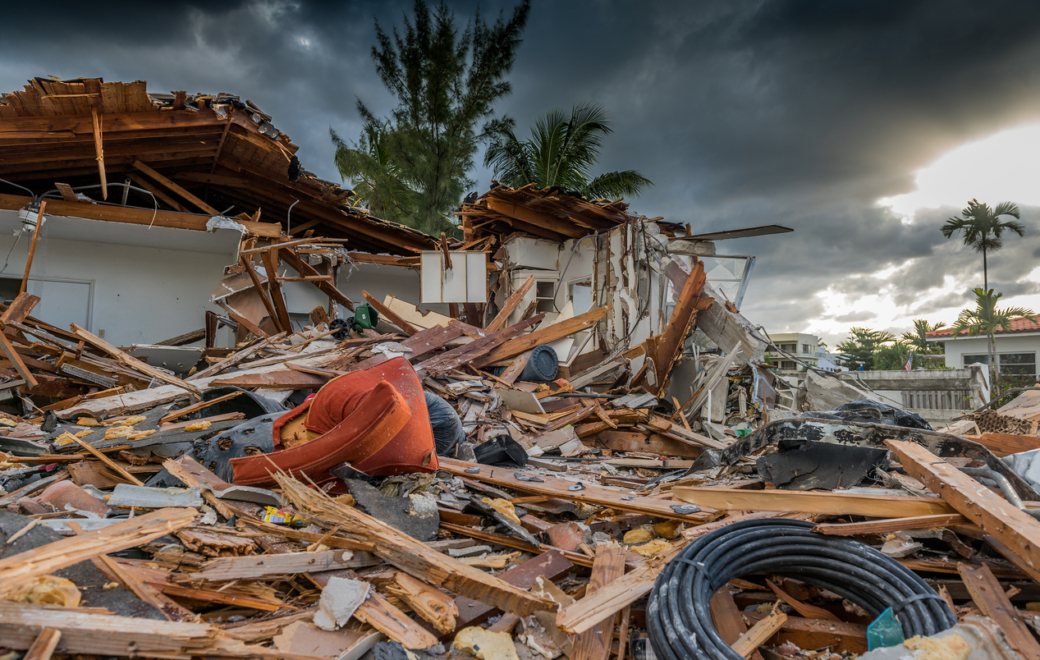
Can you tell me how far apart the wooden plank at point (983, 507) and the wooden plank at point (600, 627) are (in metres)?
1.84

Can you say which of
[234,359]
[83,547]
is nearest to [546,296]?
[234,359]

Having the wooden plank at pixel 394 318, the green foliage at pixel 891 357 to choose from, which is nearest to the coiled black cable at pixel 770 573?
the wooden plank at pixel 394 318

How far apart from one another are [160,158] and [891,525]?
11368 mm

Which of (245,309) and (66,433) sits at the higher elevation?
(245,309)

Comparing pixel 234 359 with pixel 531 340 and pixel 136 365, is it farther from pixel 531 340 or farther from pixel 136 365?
pixel 531 340

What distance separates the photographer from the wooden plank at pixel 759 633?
2.29 m

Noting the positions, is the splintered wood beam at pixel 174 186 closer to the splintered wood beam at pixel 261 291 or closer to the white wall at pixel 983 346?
the splintered wood beam at pixel 261 291

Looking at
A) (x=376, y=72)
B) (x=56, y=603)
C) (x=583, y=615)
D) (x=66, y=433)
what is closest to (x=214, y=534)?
(x=56, y=603)

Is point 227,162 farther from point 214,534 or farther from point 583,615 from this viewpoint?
point 583,615

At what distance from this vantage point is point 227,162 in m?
9.70

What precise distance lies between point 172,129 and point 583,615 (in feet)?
30.8

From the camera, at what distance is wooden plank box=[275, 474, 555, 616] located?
2.37m

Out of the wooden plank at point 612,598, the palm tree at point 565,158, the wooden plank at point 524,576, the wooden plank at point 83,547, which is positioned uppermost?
the palm tree at point 565,158

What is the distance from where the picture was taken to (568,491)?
156 inches
